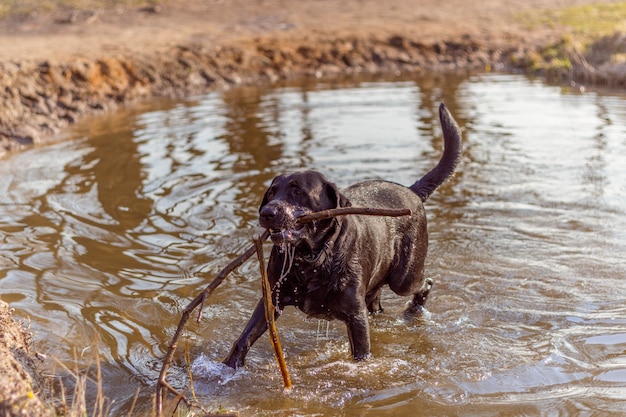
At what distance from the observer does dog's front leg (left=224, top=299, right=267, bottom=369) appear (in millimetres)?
4797

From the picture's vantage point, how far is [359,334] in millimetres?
4828

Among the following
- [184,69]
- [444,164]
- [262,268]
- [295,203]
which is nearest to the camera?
[262,268]

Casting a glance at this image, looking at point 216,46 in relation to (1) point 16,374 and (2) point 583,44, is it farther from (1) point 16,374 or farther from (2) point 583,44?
(1) point 16,374

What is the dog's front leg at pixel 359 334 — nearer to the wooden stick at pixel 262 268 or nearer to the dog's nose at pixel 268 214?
the wooden stick at pixel 262 268

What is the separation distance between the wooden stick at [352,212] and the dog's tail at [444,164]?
1941 millimetres

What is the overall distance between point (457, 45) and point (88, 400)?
683 inches

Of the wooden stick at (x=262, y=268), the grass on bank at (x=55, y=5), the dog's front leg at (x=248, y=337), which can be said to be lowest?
the dog's front leg at (x=248, y=337)

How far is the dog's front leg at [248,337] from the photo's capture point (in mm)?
4797

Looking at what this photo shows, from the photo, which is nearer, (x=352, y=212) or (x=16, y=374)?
(x=16, y=374)

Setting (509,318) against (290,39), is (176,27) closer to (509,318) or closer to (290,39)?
(290,39)

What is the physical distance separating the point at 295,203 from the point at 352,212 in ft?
1.79

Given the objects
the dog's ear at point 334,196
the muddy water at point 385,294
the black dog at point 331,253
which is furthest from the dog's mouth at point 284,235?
the muddy water at point 385,294

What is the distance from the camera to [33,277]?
6.58m

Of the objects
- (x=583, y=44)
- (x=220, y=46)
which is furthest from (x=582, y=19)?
(x=220, y=46)
